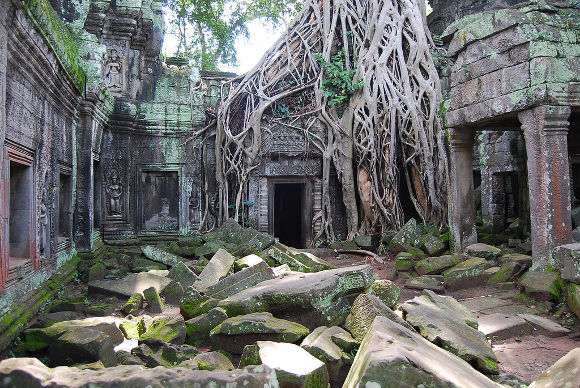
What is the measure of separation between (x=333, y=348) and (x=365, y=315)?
483mm

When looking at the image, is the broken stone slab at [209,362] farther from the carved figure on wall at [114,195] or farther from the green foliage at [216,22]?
the green foliage at [216,22]

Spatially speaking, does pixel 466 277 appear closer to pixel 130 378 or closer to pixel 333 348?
pixel 333 348

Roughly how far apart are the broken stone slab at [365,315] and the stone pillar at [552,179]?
8.66 ft

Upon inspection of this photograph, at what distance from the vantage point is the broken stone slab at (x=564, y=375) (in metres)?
2.08

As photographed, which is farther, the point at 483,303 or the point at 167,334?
the point at 483,303

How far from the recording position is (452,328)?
3.29 metres

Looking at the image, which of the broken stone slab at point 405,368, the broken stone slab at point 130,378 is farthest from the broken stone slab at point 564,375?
the broken stone slab at point 130,378

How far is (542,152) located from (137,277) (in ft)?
16.1

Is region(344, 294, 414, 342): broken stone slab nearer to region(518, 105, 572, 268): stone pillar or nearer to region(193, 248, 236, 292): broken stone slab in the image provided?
region(193, 248, 236, 292): broken stone slab

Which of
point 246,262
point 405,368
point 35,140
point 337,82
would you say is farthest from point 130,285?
point 337,82

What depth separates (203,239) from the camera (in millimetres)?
7617

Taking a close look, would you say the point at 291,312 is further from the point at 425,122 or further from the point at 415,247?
the point at 425,122

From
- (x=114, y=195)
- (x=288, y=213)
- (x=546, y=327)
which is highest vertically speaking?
(x=114, y=195)

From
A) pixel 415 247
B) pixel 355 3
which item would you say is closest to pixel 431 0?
pixel 355 3
